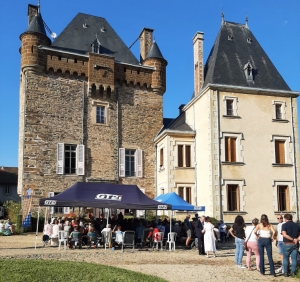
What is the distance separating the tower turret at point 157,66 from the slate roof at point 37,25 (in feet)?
22.1

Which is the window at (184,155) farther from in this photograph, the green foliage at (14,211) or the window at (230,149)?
the green foliage at (14,211)

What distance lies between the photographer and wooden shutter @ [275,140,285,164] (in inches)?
860

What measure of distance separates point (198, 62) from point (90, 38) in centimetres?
761

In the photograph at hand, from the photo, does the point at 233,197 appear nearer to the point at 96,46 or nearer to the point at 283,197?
the point at 283,197

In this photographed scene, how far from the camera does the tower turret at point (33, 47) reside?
22766 mm

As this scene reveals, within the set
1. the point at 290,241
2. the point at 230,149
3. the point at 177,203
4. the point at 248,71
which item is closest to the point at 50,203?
the point at 177,203

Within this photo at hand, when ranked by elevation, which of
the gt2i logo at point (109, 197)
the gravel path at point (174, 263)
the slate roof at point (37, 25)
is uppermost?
the slate roof at point (37, 25)

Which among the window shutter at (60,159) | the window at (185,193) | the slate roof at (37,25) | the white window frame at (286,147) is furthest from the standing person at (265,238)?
the slate roof at (37,25)

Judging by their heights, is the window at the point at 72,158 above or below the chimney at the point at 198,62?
below

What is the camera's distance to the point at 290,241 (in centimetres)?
880

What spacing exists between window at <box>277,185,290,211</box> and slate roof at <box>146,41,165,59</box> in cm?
1114

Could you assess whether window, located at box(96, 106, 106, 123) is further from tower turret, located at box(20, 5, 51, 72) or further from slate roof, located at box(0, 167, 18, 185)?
slate roof, located at box(0, 167, 18, 185)

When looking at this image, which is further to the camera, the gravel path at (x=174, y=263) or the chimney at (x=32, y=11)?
the chimney at (x=32, y=11)

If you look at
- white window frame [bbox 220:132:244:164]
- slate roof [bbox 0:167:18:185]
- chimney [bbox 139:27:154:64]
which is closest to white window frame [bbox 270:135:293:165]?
white window frame [bbox 220:132:244:164]
